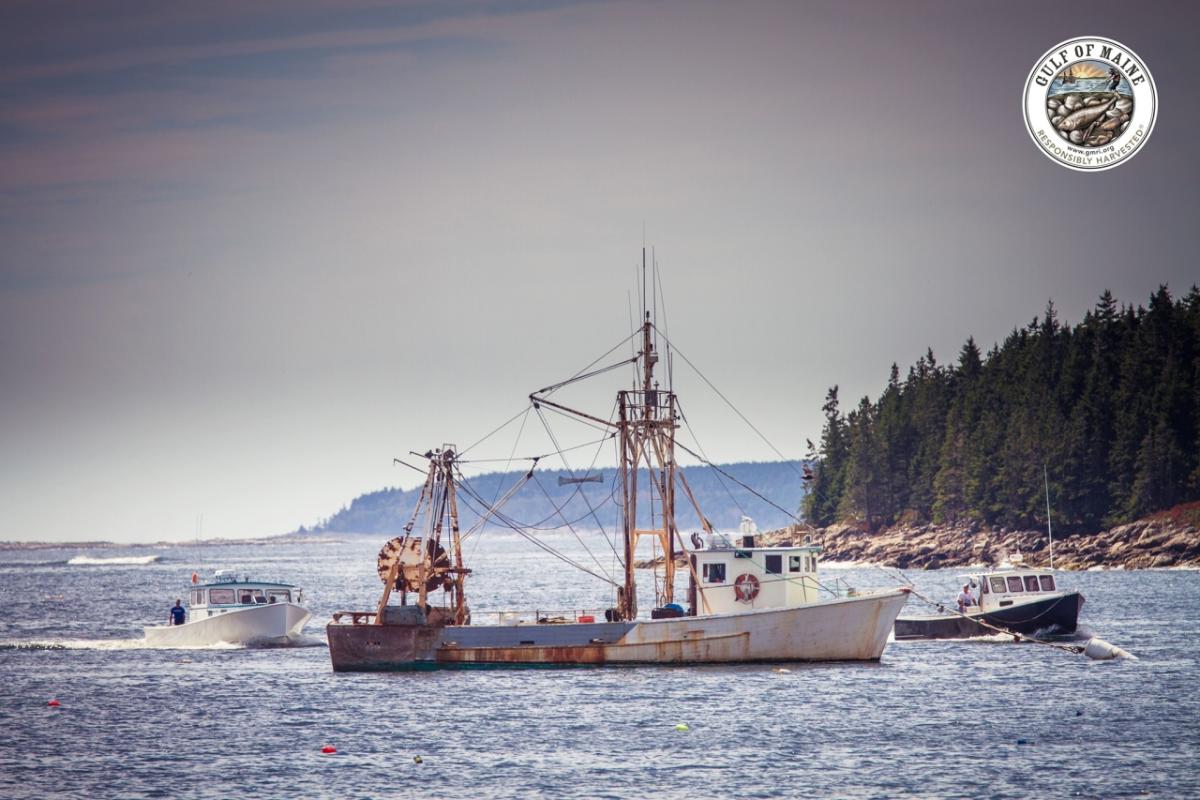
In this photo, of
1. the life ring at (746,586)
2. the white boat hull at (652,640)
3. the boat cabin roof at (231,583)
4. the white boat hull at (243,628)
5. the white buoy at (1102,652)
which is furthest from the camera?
the boat cabin roof at (231,583)

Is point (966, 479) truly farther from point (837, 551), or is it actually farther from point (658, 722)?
point (658, 722)

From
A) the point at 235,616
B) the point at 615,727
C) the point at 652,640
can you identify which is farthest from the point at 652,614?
the point at 235,616

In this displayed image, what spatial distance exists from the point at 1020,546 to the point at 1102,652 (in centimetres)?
9662

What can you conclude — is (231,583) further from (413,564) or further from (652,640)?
(652,640)

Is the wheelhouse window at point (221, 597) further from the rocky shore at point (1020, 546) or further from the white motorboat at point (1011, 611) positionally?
the rocky shore at point (1020, 546)

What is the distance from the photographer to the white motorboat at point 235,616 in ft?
244

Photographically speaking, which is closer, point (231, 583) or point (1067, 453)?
point (231, 583)

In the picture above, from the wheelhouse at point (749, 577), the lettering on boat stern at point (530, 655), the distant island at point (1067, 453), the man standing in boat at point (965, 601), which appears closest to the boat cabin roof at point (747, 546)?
the wheelhouse at point (749, 577)

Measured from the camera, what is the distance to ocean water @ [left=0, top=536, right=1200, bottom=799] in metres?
38.0

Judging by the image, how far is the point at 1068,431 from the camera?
16175 centimetres

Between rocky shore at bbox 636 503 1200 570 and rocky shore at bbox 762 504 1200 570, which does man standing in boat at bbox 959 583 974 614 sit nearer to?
rocky shore at bbox 636 503 1200 570

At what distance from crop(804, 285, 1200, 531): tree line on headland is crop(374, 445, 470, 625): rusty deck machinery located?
104 metres

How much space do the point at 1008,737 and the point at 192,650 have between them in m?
44.9

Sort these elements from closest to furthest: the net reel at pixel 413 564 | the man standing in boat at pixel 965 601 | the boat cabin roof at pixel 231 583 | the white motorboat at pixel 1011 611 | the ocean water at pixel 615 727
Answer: the ocean water at pixel 615 727, the net reel at pixel 413 564, the white motorboat at pixel 1011 611, the man standing in boat at pixel 965 601, the boat cabin roof at pixel 231 583
